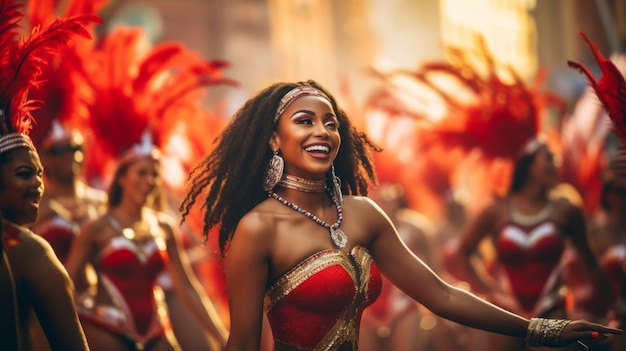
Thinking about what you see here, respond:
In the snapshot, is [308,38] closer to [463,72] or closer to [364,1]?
[364,1]

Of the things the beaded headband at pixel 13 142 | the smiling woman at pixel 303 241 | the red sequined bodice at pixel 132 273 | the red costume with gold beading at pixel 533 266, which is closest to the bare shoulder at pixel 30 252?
the beaded headband at pixel 13 142

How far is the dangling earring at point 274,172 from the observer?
519 centimetres

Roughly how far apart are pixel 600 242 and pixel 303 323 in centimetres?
615

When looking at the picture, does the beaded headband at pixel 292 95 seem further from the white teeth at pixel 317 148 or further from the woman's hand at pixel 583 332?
the woman's hand at pixel 583 332

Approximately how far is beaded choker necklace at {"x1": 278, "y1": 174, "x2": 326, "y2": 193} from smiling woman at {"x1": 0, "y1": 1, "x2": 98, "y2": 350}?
1.15 metres

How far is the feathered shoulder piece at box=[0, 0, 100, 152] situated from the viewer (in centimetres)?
497

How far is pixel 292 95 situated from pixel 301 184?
1.46 feet

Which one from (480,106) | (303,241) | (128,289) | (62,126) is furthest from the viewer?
Result: (480,106)

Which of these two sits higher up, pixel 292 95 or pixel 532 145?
pixel 292 95

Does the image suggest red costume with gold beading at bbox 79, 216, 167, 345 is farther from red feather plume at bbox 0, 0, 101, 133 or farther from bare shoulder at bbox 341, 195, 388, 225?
bare shoulder at bbox 341, 195, 388, 225

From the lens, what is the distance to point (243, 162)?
5270 millimetres

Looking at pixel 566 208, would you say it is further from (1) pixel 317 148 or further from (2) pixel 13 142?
(2) pixel 13 142

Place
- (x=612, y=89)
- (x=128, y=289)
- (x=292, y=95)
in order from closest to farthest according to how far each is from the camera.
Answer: (x=292, y=95)
(x=612, y=89)
(x=128, y=289)

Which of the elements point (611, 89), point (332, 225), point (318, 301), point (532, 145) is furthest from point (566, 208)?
point (318, 301)
